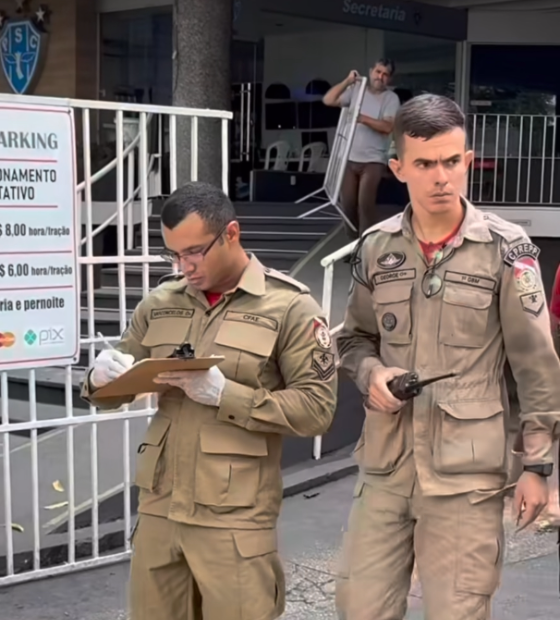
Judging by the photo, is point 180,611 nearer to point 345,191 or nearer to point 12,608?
point 12,608

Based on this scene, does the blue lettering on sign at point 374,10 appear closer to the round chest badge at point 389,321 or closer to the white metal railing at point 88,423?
the white metal railing at point 88,423

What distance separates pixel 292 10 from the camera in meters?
7.64

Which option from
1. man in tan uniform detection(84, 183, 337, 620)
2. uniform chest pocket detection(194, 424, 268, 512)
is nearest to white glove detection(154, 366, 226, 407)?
man in tan uniform detection(84, 183, 337, 620)

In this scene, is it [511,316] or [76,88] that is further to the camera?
[76,88]

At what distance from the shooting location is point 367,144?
7934mm

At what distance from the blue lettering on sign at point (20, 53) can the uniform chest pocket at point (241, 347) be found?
10019mm

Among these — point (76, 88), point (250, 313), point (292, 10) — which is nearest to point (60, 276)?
point (250, 313)

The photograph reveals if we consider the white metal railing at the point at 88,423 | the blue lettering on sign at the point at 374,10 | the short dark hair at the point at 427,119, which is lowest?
the white metal railing at the point at 88,423

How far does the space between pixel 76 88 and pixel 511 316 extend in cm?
995

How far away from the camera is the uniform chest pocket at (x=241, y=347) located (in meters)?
2.58

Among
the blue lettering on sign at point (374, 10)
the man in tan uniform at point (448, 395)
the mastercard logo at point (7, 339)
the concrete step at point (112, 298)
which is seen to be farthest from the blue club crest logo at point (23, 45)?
the man in tan uniform at point (448, 395)

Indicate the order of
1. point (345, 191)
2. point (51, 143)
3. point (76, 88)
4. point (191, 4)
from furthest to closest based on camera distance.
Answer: point (76, 88)
point (345, 191)
point (191, 4)
point (51, 143)

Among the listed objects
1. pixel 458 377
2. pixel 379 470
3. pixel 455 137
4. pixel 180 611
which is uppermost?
pixel 455 137

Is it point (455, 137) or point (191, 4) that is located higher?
point (191, 4)
